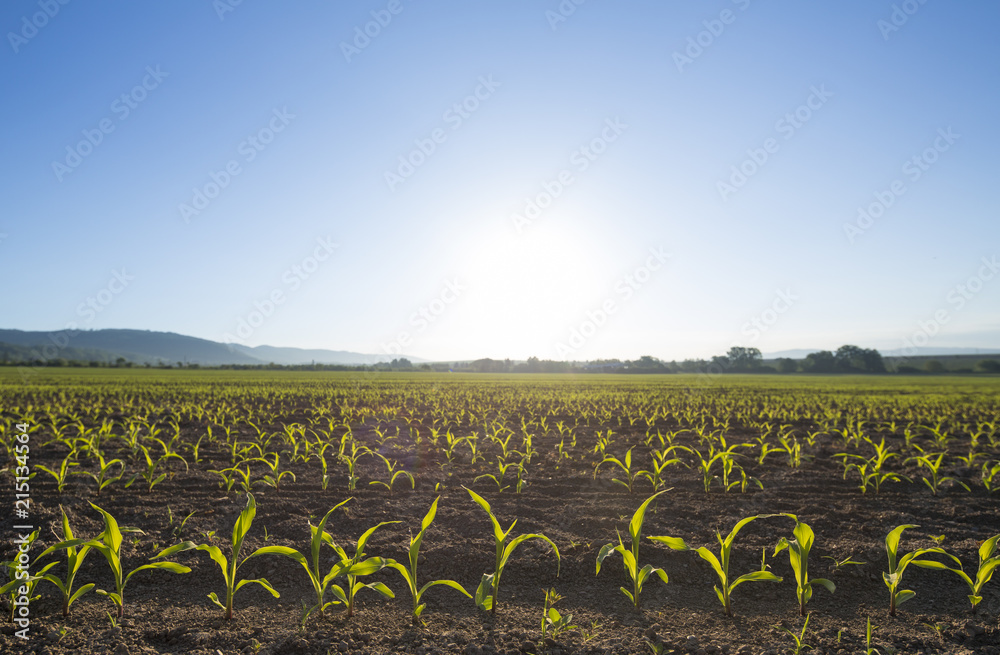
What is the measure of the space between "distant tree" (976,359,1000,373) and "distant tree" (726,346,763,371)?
120 ft

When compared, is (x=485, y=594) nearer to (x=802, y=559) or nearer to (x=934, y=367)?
(x=802, y=559)

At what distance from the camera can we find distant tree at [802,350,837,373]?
92.2m

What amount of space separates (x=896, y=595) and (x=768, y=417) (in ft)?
37.5

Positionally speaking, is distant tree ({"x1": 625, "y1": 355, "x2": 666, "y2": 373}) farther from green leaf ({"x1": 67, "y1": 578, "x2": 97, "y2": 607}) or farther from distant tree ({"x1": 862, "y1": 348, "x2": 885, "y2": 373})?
green leaf ({"x1": 67, "y1": 578, "x2": 97, "y2": 607})

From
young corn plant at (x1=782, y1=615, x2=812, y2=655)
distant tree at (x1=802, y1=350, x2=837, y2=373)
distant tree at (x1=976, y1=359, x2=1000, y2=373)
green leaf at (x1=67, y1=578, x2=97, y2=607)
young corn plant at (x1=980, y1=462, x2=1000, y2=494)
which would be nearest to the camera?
young corn plant at (x1=782, y1=615, x2=812, y2=655)

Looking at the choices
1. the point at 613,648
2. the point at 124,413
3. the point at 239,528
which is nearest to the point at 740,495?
the point at 613,648

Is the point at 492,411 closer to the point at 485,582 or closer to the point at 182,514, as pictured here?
the point at 182,514

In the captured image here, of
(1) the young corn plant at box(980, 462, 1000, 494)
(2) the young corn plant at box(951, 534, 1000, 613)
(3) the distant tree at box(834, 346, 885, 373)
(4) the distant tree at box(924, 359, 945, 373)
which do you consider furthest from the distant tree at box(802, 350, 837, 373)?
(2) the young corn plant at box(951, 534, 1000, 613)

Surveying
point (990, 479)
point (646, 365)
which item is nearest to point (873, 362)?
point (646, 365)

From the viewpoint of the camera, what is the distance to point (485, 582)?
294 centimetres

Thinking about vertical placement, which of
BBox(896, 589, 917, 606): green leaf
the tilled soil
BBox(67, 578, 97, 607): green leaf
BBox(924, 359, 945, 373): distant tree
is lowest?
BBox(924, 359, 945, 373): distant tree

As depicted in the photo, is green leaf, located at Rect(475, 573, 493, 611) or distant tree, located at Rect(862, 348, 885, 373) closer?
green leaf, located at Rect(475, 573, 493, 611)

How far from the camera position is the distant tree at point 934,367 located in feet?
305

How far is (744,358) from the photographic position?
105m
